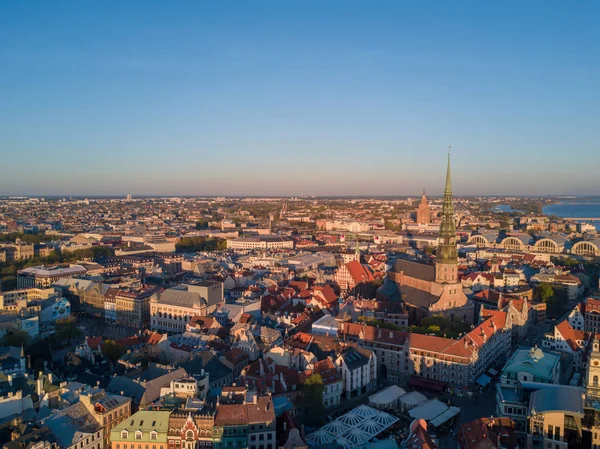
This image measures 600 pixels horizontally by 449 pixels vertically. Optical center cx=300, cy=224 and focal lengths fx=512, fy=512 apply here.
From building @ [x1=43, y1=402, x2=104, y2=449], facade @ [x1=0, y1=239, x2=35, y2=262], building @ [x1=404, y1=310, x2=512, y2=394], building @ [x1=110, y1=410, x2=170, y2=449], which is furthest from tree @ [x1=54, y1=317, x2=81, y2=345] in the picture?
facade @ [x1=0, y1=239, x2=35, y2=262]

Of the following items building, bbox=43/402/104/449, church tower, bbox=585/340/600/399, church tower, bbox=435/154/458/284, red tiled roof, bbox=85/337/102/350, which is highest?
church tower, bbox=435/154/458/284

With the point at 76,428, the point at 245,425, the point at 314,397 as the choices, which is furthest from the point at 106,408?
the point at 314,397

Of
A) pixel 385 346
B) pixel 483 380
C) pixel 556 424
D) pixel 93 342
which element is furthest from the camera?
pixel 93 342

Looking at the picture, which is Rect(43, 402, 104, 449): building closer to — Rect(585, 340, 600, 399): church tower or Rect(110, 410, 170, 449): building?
Rect(110, 410, 170, 449): building

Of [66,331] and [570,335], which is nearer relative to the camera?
[570,335]

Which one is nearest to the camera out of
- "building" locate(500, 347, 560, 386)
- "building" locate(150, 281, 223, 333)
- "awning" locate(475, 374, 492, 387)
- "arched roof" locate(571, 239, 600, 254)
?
"building" locate(500, 347, 560, 386)

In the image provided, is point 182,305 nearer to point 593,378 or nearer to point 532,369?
point 532,369

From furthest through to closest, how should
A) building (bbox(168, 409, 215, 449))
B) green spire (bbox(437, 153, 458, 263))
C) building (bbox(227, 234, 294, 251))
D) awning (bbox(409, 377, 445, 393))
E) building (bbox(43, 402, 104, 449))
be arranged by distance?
building (bbox(227, 234, 294, 251)) → green spire (bbox(437, 153, 458, 263)) → awning (bbox(409, 377, 445, 393)) → building (bbox(43, 402, 104, 449)) → building (bbox(168, 409, 215, 449))
